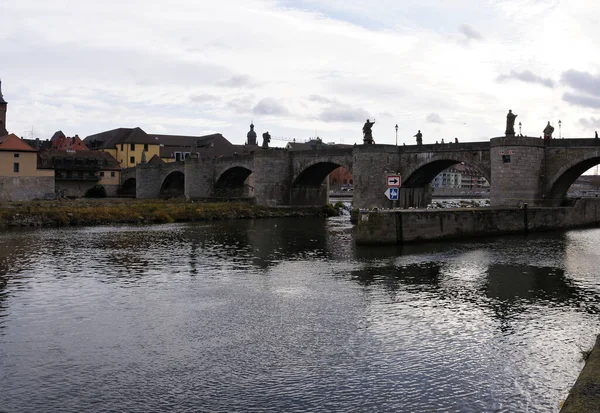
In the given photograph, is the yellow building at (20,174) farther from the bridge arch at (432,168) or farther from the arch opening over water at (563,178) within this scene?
the arch opening over water at (563,178)

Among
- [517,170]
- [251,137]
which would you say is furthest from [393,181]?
[251,137]

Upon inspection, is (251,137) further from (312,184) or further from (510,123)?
(510,123)

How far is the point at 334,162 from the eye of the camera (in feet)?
206

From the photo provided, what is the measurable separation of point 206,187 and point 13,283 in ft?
199

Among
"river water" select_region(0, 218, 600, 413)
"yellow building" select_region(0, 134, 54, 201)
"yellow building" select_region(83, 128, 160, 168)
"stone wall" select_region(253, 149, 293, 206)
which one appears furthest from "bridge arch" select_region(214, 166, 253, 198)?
"river water" select_region(0, 218, 600, 413)

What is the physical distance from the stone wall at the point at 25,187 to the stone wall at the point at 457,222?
195 ft

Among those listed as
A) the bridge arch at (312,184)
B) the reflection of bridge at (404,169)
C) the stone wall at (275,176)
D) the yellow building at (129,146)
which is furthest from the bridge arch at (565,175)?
the yellow building at (129,146)

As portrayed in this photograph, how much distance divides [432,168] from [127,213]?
28.6 m

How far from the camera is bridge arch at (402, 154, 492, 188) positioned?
49156mm

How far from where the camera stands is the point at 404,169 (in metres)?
55.2

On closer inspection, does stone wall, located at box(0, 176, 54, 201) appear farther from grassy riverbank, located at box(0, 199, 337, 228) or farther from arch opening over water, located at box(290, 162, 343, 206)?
arch opening over water, located at box(290, 162, 343, 206)

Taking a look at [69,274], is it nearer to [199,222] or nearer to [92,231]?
[92,231]

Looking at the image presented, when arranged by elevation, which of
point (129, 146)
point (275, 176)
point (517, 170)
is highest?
point (129, 146)

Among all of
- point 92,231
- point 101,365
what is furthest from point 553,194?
point 101,365
